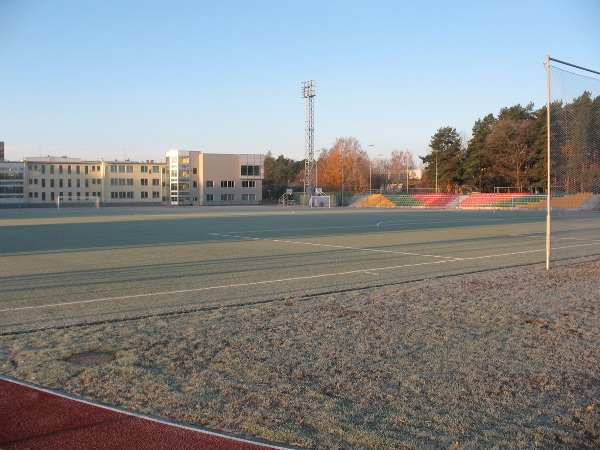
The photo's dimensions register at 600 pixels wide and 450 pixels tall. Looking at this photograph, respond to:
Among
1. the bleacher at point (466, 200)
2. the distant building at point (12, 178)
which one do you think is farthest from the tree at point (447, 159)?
the distant building at point (12, 178)

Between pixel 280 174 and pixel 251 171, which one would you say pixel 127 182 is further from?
pixel 280 174

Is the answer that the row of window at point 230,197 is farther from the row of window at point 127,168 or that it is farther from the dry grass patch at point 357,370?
the dry grass patch at point 357,370

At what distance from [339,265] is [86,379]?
9.78 m

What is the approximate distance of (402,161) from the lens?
139 meters

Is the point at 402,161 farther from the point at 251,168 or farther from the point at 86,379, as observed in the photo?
the point at 86,379

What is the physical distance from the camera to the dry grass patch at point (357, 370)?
14.4 ft

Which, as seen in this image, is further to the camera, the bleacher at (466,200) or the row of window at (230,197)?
the row of window at (230,197)

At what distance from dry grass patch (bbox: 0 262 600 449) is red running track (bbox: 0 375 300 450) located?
0.19 m

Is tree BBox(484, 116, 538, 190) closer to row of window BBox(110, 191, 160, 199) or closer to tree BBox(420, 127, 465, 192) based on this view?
tree BBox(420, 127, 465, 192)

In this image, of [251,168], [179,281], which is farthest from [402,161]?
[179,281]

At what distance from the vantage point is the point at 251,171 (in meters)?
98.1

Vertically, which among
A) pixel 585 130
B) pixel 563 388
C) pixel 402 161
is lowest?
pixel 563 388

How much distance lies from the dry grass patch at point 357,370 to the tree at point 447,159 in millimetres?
77922

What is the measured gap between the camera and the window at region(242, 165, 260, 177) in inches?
3839
